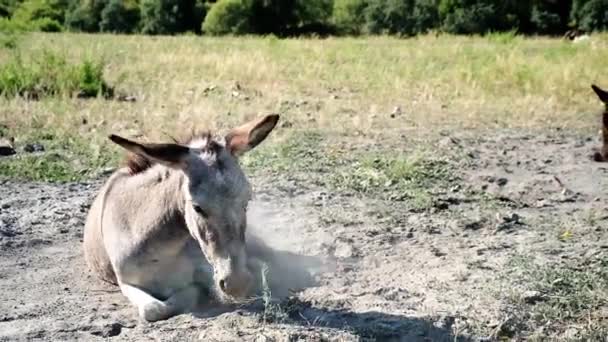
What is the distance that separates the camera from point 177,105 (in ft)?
45.2

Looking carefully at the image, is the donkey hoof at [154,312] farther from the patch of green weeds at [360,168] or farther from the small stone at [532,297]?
the patch of green weeds at [360,168]

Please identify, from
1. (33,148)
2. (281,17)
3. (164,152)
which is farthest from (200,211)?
(281,17)

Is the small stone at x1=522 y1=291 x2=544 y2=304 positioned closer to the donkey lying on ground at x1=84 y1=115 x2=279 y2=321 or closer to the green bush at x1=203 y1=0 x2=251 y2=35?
the donkey lying on ground at x1=84 y1=115 x2=279 y2=321

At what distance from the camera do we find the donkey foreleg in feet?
18.6

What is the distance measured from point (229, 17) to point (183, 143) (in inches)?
1706

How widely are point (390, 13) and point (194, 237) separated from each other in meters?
46.0

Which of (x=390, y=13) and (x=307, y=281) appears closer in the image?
(x=307, y=281)

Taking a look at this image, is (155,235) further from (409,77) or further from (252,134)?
(409,77)

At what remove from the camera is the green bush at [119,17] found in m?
51.0

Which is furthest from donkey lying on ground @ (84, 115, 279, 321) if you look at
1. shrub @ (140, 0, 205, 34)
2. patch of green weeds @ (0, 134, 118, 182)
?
shrub @ (140, 0, 205, 34)

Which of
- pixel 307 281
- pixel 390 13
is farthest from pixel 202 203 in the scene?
pixel 390 13

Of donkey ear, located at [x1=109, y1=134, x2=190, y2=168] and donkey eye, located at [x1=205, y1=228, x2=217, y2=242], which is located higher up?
donkey ear, located at [x1=109, y1=134, x2=190, y2=168]

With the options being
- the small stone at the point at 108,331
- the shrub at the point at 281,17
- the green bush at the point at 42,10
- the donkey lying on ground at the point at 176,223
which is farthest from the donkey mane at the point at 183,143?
the green bush at the point at 42,10

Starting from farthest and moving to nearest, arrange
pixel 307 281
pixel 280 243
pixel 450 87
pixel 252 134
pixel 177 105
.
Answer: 1. pixel 450 87
2. pixel 177 105
3. pixel 280 243
4. pixel 307 281
5. pixel 252 134
